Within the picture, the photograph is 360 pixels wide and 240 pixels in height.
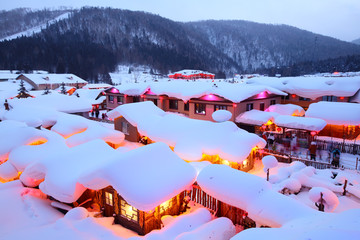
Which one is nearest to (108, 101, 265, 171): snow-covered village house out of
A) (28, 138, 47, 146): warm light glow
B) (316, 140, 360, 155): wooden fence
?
(316, 140, 360, 155): wooden fence

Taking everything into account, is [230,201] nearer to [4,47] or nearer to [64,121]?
[64,121]

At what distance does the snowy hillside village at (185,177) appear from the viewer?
8.13 meters

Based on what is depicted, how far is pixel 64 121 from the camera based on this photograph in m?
20.5

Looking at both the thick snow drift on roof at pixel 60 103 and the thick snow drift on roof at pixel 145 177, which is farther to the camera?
the thick snow drift on roof at pixel 60 103

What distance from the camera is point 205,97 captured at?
997 inches

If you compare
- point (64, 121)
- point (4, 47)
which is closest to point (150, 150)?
point (64, 121)

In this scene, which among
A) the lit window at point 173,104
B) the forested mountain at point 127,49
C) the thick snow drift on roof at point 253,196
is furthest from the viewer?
the forested mountain at point 127,49

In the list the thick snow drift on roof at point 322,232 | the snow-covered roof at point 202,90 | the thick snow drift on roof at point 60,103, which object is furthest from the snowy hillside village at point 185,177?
the thick snow drift on roof at point 60,103

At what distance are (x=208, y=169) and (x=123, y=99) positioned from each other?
91.1 feet

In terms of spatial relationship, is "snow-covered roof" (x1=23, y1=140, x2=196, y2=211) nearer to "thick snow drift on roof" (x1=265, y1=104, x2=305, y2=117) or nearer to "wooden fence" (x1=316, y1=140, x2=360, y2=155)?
"wooden fence" (x1=316, y1=140, x2=360, y2=155)

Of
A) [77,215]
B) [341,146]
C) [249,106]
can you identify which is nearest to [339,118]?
[341,146]

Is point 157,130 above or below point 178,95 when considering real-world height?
below

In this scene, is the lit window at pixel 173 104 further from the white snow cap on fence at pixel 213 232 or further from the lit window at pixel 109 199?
the white snow cap on fence at pixel 213 232

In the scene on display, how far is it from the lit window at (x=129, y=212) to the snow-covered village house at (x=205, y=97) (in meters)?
15.4
